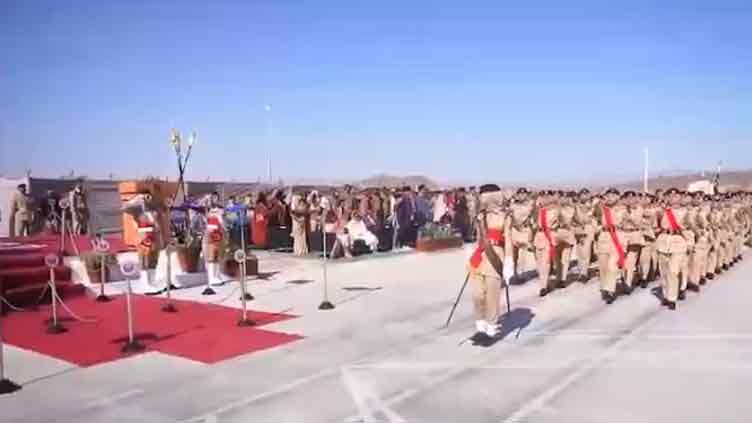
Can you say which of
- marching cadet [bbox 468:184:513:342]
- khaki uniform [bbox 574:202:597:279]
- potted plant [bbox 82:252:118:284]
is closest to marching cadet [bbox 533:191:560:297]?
khaki uniform [bbox 574:202:597:279]

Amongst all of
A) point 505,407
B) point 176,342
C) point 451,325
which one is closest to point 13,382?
point 176,342

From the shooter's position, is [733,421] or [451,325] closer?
[733,421]

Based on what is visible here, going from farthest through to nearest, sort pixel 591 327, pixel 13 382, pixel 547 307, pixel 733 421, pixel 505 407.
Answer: pixel 547 307 < pixel 591 327 < pixel 13 382 < pixel 505 407 < pixel 733 421

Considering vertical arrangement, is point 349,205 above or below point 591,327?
above

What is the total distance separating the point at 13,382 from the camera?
23.0 ft

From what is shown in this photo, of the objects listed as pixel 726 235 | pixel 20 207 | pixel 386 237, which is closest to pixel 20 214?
pixel 20 207

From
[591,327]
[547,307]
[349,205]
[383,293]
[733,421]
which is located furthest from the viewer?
[349,205]

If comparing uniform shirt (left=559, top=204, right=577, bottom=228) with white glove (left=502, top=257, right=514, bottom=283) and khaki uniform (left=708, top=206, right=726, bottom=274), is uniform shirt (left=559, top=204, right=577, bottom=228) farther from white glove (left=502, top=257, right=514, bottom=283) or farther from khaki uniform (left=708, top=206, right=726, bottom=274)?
khaki uniform (left=708, top=206, right=726, bottom=274)

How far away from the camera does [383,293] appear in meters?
13.0

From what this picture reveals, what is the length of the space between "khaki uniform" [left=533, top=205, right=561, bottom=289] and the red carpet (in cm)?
519

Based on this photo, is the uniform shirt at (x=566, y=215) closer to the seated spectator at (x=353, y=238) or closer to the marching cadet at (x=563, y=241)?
the marching cadet at (x=563, y=241)

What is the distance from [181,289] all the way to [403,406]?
8.07m

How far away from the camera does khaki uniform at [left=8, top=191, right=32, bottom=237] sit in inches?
691

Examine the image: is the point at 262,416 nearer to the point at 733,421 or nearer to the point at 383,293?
the point at 733,421
